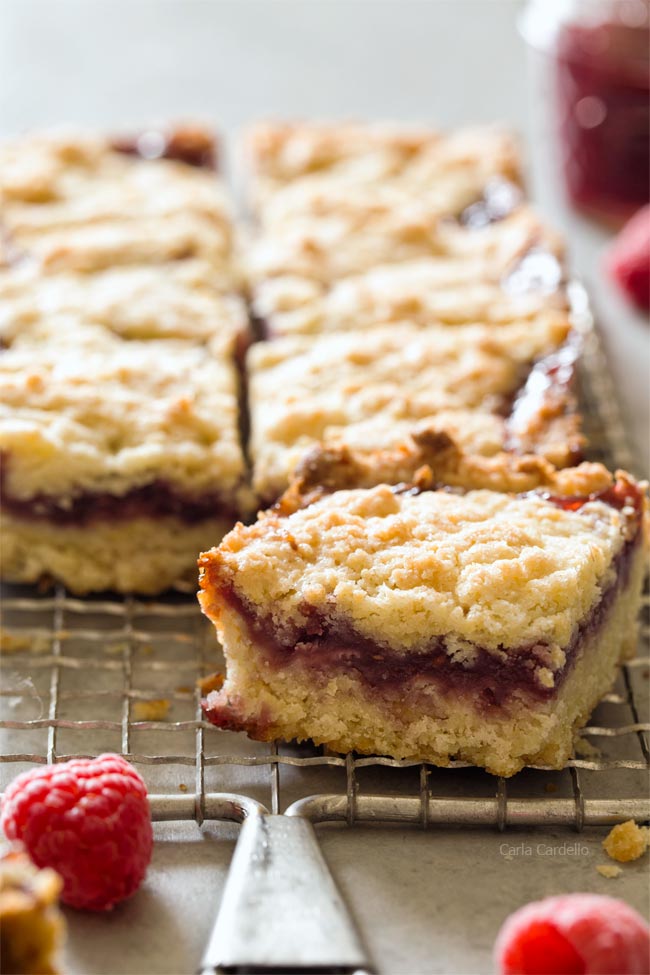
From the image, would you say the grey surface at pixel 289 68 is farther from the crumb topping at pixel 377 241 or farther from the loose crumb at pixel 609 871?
the loose crumb at pixel 609 871

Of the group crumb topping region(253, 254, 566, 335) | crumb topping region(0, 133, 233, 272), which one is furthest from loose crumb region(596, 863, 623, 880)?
crumb topping region(0, 133, 233, 272)

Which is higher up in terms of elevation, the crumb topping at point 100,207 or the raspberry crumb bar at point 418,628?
the crumb topping at point 100,207

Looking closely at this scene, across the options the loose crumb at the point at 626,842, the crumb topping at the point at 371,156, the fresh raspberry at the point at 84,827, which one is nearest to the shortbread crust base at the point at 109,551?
the fresh raspberry at the point at 84,827

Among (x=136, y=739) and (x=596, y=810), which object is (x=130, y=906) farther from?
(x=596, y=810)

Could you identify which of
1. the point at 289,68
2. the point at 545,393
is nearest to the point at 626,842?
the point at 545,393

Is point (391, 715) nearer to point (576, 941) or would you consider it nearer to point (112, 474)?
point (576, 941)

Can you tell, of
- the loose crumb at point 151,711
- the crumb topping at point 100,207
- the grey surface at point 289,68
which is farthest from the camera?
the grey surface at point 289,68
